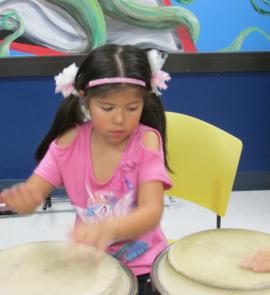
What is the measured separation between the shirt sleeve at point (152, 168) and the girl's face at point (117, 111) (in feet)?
→ 0.25

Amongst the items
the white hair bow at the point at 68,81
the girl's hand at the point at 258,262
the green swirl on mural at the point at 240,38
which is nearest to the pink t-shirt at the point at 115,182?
the white hair bow at the point at 68,81

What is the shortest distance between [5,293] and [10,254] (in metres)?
0.16

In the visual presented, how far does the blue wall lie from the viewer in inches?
96.0

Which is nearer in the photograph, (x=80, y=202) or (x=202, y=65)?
(x=80, y=202)

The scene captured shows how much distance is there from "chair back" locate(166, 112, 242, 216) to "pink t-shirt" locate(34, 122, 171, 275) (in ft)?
0.84

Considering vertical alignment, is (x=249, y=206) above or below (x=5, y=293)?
below

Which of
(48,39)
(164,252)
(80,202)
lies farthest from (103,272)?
(48,39)

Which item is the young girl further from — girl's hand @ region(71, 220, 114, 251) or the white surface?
the white surface

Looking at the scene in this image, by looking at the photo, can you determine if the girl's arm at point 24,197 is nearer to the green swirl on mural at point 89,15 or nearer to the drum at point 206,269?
the drum at point 206,269

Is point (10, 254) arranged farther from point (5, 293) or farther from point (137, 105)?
point (137, 105)

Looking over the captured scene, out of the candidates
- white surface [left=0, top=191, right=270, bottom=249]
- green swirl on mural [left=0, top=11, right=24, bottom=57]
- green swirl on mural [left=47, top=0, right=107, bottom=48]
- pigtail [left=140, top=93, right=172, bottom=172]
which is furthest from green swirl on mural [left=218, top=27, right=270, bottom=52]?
pigtail [left=140, top=93, right=172, bottom=172]

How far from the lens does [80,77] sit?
113cm

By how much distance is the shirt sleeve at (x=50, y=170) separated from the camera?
1.16 metres

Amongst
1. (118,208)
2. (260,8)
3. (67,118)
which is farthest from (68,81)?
(260,8)
